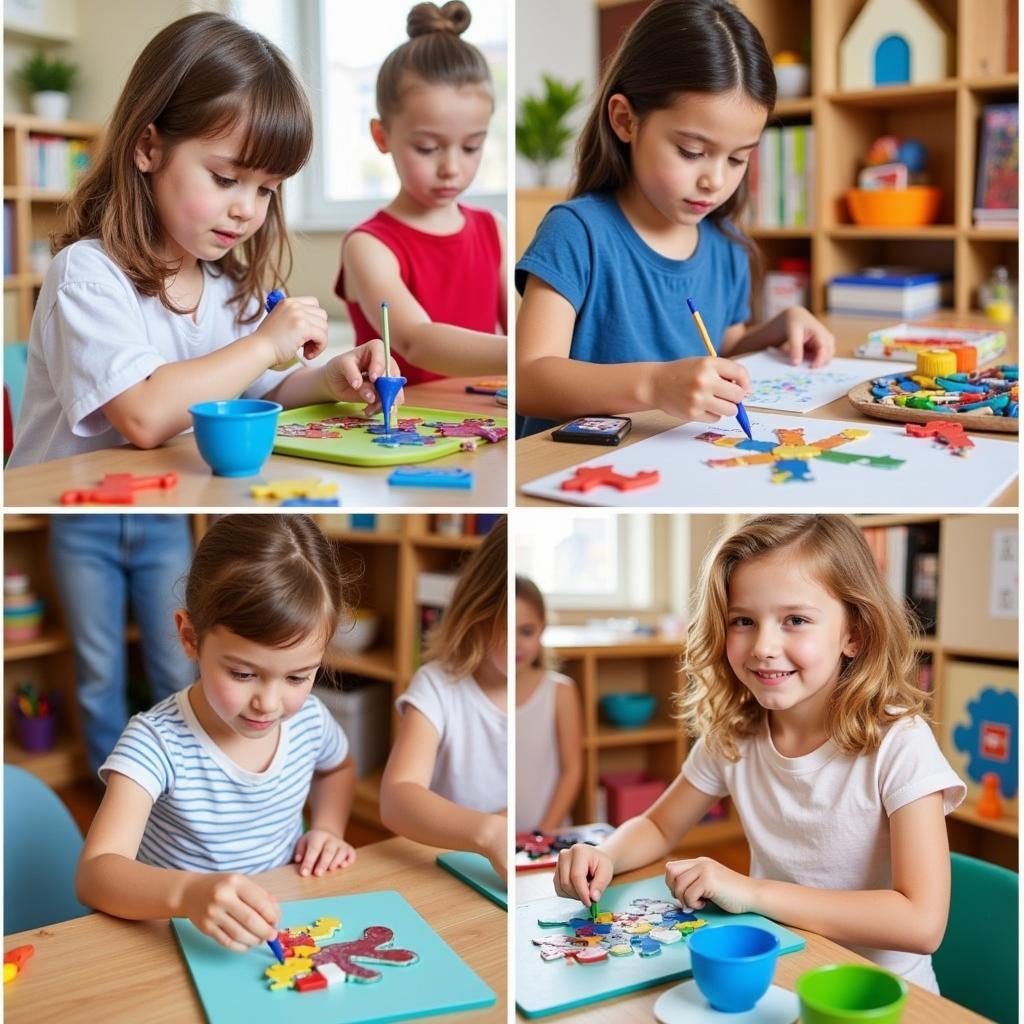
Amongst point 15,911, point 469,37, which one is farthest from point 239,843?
point 469,37

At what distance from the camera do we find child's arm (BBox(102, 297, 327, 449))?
91 cm

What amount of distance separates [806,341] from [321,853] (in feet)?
2.56

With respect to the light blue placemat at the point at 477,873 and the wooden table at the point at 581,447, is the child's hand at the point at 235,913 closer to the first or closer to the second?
the light blue placemat at the point at 477,873

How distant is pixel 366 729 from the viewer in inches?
100

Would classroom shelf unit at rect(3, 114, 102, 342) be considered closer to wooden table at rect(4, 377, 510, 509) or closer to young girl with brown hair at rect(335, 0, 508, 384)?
young girl with brown hair at rect(335, 0, 508, 384)

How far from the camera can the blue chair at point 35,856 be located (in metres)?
1.17

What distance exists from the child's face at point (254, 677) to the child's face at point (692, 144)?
59 cm

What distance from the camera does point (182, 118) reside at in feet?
3.27

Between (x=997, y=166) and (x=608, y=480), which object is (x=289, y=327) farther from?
(x=997, y=166)

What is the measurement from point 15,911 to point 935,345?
118cm

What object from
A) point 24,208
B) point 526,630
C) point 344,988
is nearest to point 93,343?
point 344,988

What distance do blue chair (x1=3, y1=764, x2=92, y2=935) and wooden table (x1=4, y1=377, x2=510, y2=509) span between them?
458 millimetres

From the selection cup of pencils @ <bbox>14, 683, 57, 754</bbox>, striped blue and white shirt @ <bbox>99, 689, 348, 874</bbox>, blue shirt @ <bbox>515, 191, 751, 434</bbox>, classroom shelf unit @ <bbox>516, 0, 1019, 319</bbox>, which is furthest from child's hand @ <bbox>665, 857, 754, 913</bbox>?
cup of pencils @ <bbox>14, 683, 57, 754</bbox>

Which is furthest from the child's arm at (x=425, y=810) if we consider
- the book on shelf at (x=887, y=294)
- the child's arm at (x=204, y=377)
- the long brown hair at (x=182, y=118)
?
the book on shelf at (x=887, y=294)
